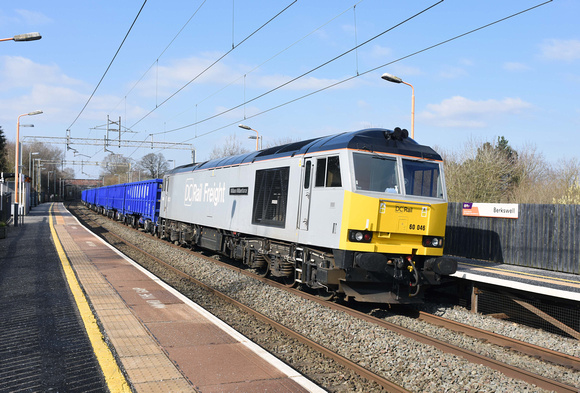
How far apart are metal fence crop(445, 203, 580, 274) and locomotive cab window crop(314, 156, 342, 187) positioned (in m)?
7.21

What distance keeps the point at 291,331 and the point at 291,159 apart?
4.27m

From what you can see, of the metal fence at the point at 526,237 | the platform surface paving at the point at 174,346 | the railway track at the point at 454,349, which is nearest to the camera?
the platform surface paving at the point at 174,346

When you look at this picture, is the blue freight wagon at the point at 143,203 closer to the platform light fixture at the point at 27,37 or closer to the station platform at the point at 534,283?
the platform light fixture at the point at 27,37

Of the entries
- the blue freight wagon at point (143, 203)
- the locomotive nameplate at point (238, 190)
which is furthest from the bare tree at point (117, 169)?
the locomotive nameplate at point (238, 190)

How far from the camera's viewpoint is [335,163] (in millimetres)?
8953

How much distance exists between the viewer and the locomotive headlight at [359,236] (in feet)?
27.5

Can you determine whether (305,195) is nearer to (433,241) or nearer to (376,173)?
(376,173)

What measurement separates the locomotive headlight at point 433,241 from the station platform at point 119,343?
427 centimetres

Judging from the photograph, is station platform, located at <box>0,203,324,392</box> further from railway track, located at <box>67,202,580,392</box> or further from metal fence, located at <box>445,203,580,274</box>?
metal fence, located at <box>445,203,580,274</box>

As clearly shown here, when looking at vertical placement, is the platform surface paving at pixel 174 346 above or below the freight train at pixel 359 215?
below

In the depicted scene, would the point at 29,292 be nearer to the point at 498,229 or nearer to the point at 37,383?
the point at 37,383

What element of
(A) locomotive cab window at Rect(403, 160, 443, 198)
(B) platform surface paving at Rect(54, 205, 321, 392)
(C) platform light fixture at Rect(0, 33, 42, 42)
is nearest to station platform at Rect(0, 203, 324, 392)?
(B) platform surface paving at Rect(54, 205, 321, 392)

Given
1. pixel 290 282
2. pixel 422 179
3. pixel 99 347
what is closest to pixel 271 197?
pixel 290 282

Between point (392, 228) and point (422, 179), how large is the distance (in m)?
1.39
